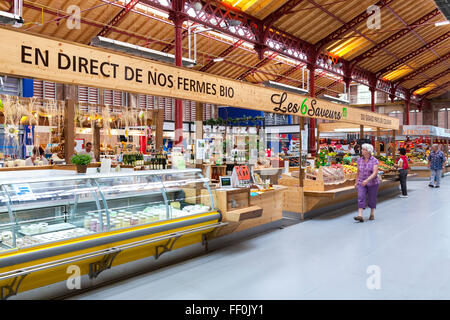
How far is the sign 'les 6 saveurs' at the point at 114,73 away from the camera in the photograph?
3.07 meters

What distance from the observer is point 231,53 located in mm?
19516

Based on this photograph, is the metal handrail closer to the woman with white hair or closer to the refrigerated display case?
the refrigerated display case

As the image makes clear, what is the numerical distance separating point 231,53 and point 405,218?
1461 cm

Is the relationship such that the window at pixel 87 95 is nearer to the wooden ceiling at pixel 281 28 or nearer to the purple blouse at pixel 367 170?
the wooden ceiling at pixel 281 28

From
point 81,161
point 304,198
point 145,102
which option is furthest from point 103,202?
point 145,102

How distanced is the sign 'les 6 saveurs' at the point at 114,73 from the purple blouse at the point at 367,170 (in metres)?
1.87

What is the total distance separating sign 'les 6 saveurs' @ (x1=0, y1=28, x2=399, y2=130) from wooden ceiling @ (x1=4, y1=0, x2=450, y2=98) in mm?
7919

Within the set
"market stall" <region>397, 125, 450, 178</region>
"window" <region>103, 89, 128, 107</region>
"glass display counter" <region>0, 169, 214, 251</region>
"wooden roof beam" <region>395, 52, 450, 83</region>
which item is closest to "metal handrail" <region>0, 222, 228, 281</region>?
"glass display counter" <region>0, 169, 214, 251</region>

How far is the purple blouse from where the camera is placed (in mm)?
6492

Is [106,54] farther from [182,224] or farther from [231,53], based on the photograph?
[231,53]

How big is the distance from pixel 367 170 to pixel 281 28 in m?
11.4

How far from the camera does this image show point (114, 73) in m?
3.79

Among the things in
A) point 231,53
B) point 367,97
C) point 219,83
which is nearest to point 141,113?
point 219,83
